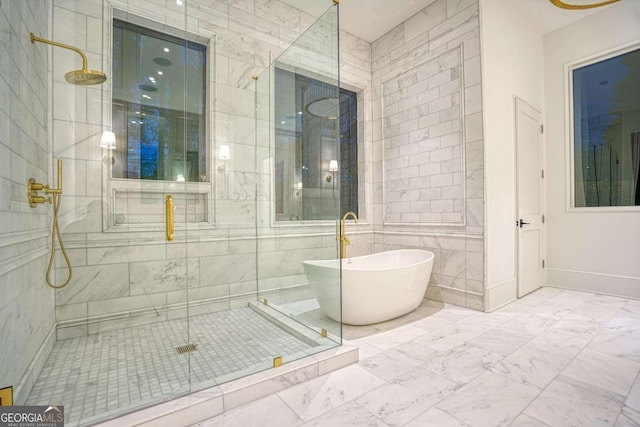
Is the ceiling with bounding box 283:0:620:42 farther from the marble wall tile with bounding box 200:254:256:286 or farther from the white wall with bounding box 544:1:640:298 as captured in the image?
the marble wall tile with bounding box 200:254:256:286

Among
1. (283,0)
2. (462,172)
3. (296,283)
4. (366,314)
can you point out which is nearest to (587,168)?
(462,172)

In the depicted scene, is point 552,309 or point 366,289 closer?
point 366,289

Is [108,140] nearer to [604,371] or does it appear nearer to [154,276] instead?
[154,276]

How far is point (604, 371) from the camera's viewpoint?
192 centimetres

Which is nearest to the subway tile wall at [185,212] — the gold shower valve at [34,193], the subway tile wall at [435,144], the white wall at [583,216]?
the gold shower valve at [34,193]

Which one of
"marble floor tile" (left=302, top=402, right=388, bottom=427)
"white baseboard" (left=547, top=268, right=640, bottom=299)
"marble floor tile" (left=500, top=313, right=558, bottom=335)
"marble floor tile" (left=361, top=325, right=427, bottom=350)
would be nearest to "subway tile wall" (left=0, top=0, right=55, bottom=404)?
"marble floor tile" (left=302, top=402, right=388, bottom=427)

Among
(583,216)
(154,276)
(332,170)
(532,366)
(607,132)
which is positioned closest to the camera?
(532,366)

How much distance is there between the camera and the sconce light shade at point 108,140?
240 centimetres

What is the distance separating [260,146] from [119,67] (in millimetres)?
1317

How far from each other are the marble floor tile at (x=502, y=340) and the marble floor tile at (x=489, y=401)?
459mm

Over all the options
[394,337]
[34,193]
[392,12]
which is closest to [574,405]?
[394,337]

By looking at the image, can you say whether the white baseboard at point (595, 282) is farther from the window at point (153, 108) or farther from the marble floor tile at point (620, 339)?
the window at point (153, 108)

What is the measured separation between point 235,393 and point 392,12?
4.26 meters

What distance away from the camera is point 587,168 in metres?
3.77
